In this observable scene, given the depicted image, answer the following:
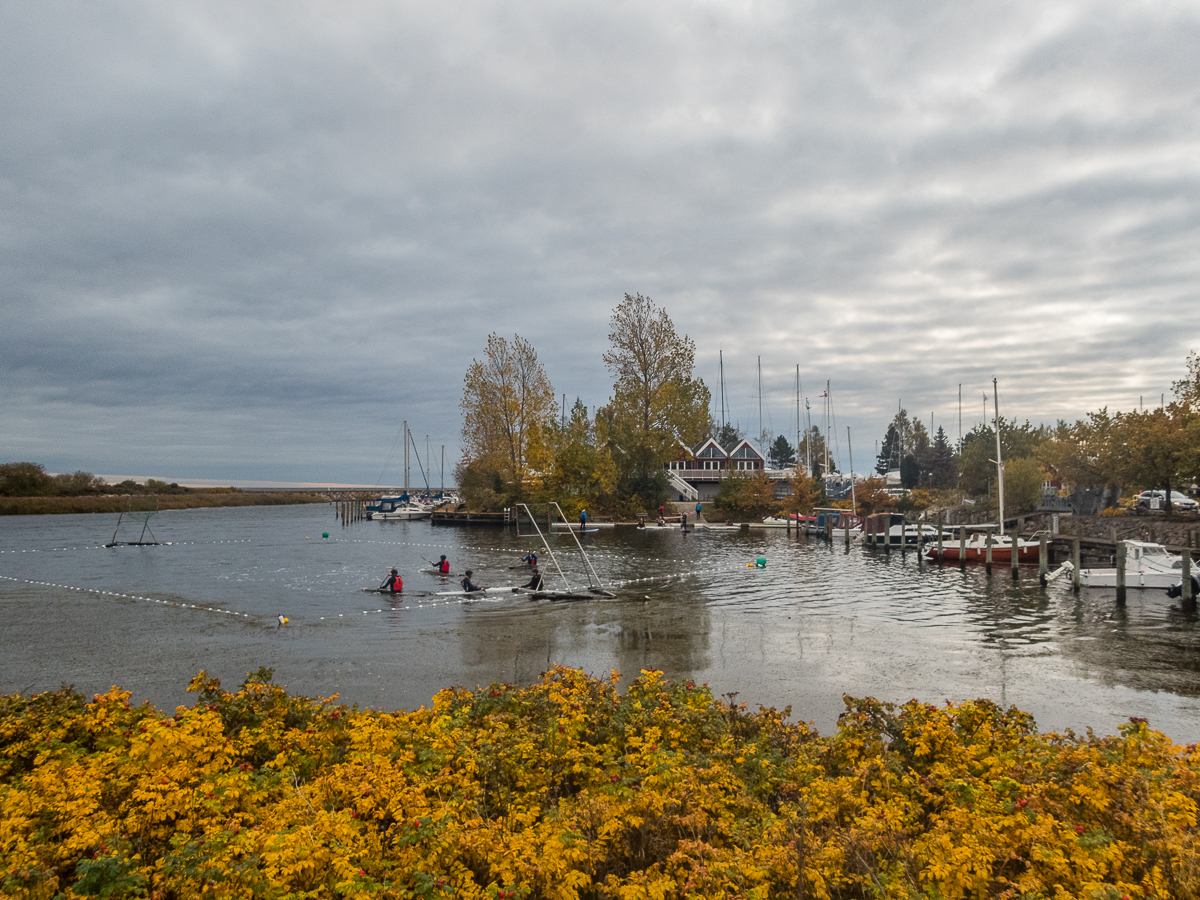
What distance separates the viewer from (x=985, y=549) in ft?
132

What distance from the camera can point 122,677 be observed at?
1709 centimetres

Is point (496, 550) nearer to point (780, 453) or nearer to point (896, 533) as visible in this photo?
point (896, 533)

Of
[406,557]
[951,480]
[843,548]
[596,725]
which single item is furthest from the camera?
[951,480]

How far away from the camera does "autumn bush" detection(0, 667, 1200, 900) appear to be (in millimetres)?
5145

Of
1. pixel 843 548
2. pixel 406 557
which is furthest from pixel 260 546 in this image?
pixel 843 548

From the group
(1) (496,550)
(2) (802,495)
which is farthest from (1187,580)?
(2) (802,495)

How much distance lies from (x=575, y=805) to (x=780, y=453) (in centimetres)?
14587

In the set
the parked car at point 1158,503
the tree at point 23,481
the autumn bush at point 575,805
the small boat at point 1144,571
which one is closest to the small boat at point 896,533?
the small boat at point 1144,571

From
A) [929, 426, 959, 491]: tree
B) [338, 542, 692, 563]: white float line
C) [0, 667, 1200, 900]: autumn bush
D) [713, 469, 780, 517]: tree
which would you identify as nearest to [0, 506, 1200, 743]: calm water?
[338, 542, 692, 563]: white float line

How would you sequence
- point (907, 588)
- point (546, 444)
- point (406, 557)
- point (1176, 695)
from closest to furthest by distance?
point (1176, 695), point (907, 588), point (406, 557), point (546, 444)

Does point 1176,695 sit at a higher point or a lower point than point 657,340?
lower

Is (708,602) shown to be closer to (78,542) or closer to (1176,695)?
(1176,695)

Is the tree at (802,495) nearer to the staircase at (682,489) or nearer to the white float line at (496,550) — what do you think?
the staircase at (682,489)

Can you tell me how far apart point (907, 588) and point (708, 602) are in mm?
11284
